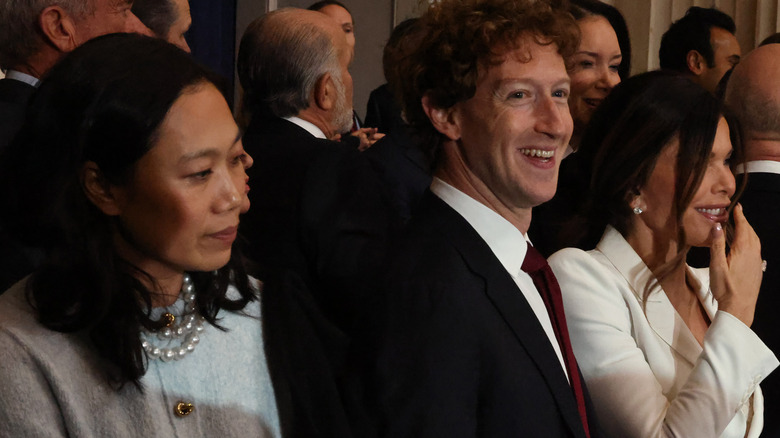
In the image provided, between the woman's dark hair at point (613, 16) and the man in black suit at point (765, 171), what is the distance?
0.58 meters

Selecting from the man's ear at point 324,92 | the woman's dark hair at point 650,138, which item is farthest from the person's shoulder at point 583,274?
the man's ear at point 324,92

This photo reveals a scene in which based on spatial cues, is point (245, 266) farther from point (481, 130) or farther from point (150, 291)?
point (481, 130)

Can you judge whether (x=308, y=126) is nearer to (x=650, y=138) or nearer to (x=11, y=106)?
(x=11, y=106)

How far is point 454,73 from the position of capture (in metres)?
1.87

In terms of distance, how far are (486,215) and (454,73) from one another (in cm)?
30

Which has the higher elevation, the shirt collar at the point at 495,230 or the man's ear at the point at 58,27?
the man's ear at the point at 58,27

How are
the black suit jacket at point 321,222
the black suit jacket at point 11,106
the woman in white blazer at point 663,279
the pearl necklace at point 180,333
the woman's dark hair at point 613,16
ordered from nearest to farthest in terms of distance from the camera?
1. the pearl necklace at point 180,333
2. the woman in white blazer at point 663,279
3. the black suit jacket at point 11,106
4. the black suit jacket at point 321,222
5. the woman's dark hair at point 613,16

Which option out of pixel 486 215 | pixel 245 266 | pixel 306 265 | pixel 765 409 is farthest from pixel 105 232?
pixel 765 409

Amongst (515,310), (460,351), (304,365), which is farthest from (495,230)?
(304,365)

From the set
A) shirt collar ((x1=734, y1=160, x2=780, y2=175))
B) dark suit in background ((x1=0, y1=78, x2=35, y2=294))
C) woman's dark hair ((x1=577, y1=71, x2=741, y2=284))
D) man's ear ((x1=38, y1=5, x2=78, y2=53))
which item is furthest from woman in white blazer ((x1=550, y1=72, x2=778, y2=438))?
man's ear ((x1=38, y1=5, x2=78, y2=53))

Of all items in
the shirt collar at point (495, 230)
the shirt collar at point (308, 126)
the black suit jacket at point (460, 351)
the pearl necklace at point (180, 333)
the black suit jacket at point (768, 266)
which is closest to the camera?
the black suit jacket at point (460, 351)

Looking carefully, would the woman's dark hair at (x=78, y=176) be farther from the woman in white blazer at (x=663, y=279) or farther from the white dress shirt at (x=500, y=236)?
the woman in white blazer at (x=663, y=279)

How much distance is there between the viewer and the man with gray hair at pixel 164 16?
11.2ft

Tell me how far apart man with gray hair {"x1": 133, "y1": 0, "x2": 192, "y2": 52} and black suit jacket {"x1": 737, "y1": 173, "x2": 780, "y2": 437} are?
2.05 metres
